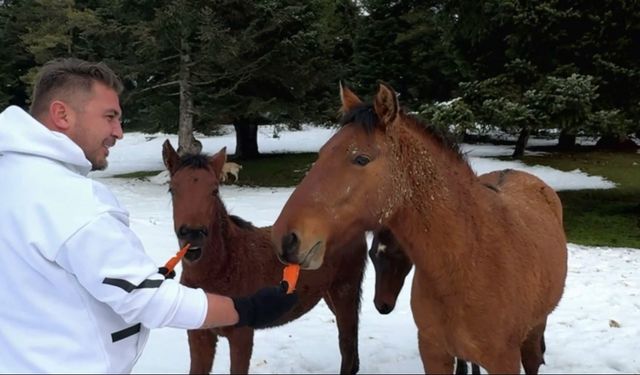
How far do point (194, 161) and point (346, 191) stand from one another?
1.85 m

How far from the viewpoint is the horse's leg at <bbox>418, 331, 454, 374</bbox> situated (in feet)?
9.85

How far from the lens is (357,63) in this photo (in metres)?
21.6

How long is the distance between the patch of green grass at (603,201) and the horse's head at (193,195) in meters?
8.22

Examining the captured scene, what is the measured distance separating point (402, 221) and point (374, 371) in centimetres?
283

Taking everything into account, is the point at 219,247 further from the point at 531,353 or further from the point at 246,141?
the point at 246,141

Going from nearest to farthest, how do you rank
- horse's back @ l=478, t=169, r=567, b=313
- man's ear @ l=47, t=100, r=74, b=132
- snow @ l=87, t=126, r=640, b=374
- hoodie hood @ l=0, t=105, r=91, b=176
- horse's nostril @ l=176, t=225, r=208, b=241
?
hoodie hood @ l=0, t=105, r=91, b=176
man's ear @ l=47, t=100, r=74, b=132
horse's back @ l=478, t=169, r=567, b=313
horse's nostril @ l=176, t=225, r=208, b=241
snow @ l=87, t=126, r=640, b=374

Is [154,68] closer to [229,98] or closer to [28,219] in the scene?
[229,98]

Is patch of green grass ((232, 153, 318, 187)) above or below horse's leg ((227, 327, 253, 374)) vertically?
below

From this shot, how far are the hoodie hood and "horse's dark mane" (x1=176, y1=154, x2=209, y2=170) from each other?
190cm

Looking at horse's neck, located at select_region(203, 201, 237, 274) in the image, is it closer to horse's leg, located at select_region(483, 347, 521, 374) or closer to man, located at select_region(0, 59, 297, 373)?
man, located at select_region(0, 59, 297, 373)

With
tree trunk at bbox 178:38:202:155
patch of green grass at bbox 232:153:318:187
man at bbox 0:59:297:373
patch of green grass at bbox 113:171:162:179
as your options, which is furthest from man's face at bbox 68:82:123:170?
patch of green grass at bbox 113:171:162:179

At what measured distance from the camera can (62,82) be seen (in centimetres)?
212

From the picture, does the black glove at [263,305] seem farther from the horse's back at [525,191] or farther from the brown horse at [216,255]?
the horse's back at [525,191]

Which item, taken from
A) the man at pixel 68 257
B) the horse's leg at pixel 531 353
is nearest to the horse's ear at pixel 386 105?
the man at pixel 68 257
